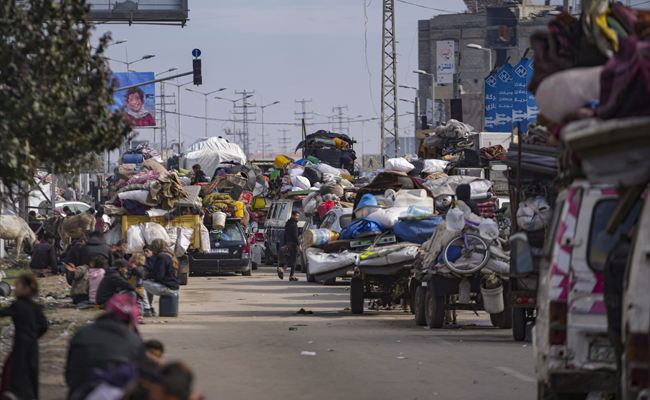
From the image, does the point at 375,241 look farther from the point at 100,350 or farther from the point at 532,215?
the point at 100,350

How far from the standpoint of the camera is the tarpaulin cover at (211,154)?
192 feet

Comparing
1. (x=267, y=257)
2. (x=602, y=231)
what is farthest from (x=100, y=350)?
(x=267, y=257)

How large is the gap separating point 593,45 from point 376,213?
11383 mm

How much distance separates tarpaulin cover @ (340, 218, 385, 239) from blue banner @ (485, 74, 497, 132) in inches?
668

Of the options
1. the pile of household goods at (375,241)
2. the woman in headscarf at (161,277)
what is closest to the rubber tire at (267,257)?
the pile of household goods at (375,241)

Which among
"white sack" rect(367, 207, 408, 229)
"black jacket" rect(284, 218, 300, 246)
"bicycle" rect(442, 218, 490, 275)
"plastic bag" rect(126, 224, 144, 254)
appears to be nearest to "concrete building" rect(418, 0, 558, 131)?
"black jacket" rect(284, 218, 300, 246)

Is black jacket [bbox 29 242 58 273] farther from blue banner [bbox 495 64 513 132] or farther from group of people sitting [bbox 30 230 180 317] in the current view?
blue banner [bbox 495 64 513 132]

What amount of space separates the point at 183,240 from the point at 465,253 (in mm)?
10989

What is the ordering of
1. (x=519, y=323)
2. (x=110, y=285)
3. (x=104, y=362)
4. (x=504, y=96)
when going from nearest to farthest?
(x=104, y=362) < (x=519, y=323) < (x=110, y=285) < (x=504, y=96)

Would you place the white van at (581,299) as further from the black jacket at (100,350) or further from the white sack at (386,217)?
the white sack at (386,217)

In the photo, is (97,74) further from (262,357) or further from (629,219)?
(629,219)

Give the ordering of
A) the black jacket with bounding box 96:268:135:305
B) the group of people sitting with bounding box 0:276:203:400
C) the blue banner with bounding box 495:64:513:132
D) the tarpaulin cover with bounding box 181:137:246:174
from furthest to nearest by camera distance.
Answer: the tarpaulin cover with bounding box 181:137:246:174 < the blue banner with bounding box 495:64:513:132 < the black jacket with bounding box 96:268:135:305 < the group of people sitting with bounding box 0:276:203:400

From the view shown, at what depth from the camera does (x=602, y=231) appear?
268 inches

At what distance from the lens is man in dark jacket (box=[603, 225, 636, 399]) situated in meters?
6.32
